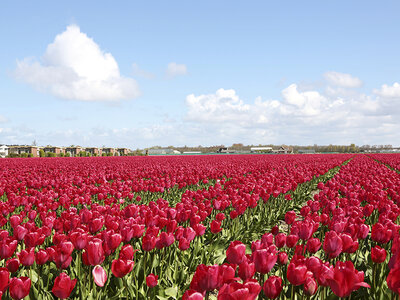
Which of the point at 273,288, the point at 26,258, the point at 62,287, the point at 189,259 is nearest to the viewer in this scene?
the point at 273,288

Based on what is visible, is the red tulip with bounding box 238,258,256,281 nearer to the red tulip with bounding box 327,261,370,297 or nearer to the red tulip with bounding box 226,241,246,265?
the red tulip with bounding box 226,241,246,265

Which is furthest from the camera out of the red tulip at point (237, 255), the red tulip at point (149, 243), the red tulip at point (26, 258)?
the red tulip at point (149, 243)

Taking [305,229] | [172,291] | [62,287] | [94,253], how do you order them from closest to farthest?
[62,287], [94,253], [172,291], [305,229]

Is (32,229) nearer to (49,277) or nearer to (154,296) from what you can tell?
(49,277)

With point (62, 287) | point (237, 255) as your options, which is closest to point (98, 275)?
point (62, 287)

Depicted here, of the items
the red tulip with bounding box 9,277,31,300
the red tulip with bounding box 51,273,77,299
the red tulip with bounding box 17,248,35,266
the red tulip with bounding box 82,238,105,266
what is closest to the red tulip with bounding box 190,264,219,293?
the red tulip with bounding box 51,273,77,299

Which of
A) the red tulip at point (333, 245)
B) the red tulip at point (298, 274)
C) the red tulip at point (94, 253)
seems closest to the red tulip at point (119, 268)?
the red tulip at point (94, 253)

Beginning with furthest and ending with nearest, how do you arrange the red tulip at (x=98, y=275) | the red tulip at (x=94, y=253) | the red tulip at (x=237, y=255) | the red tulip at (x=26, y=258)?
the red tulip at (x=26, y=258) → the red tulip at (x=94, y=253) → the red tulip at (x=237, y=255) → the red tulip at (x=98, y=275)

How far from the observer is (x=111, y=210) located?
4.59 metres

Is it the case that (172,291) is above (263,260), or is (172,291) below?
below

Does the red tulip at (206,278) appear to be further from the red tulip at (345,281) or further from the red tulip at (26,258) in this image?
the red tulip at (26,258)

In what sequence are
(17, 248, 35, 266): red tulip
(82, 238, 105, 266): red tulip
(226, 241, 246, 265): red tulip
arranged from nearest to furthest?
(226, 241, 246, 265): red tulip, (82, 238, 105, 266): red tulip, (17, 248, 35, 266): red tulip

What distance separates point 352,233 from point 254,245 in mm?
1136

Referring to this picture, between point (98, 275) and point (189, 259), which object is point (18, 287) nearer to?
point (98, 275)
